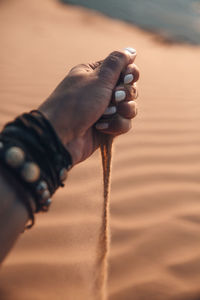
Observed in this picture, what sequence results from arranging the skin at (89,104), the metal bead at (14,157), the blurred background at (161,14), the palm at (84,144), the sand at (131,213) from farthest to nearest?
the blurred background at (161,14)
the sand at (131,213)
the palm at (84,144)
the skin at (89,104)
the metal bead at (14,157)

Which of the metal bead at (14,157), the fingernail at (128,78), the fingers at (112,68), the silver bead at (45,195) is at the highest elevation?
the fingers at (112,68)

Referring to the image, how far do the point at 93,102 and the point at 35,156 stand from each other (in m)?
0.40

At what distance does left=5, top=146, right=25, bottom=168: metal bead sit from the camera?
3.42 feet

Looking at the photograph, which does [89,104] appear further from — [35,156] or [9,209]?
[9,209]

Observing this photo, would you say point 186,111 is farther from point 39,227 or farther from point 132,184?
point 39,227

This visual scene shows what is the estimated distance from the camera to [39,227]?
1.81 m

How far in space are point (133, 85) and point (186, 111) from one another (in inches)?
78.8

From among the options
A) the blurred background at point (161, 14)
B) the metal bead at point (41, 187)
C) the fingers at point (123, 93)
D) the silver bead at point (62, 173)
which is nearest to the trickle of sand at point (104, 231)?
the fingers at point (123, 93)

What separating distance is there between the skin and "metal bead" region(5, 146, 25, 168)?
25 cm

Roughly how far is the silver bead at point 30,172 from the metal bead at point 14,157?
0.07 feet

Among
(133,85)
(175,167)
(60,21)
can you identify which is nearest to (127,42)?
(60,21)

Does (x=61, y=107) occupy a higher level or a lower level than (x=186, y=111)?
higher

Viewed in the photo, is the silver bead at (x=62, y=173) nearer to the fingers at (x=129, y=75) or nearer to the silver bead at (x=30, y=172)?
the silver bead at (x=30, y=172)

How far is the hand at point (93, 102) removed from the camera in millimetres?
1342
